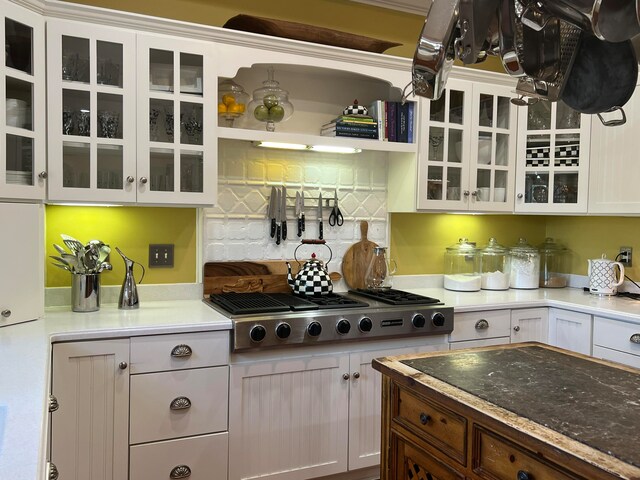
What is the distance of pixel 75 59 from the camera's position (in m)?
2.48

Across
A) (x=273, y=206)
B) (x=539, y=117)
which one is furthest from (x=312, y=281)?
(x=539, y=117)

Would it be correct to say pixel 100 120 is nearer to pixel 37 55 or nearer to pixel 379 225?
pixel 37 55

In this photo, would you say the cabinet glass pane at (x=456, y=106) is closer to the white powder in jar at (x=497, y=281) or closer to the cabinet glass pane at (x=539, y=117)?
the cabinet glass pane at (x=539, y=117)

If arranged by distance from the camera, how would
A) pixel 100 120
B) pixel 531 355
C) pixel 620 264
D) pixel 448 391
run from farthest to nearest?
1. pixel 620 264
2. pixel 100 120
3. pixel 531 355
4. pixel 448 391

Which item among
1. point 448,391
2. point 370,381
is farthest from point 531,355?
point 370,381

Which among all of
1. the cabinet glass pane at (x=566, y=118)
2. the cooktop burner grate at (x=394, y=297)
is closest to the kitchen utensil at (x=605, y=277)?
the cabinet glass pane at (x=566, y=118)

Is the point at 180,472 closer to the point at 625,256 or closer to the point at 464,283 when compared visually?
the point at 464,283

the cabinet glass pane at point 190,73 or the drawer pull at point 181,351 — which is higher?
the cabinet glass pane at point 190,73

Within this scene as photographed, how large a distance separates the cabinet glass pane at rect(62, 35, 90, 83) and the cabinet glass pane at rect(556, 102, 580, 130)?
2.76m

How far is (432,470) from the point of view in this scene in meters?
1.71

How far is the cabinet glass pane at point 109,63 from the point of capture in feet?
8.26

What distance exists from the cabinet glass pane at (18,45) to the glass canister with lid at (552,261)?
134 inches

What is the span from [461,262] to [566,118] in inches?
44.5

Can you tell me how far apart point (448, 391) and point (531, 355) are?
57 cm
